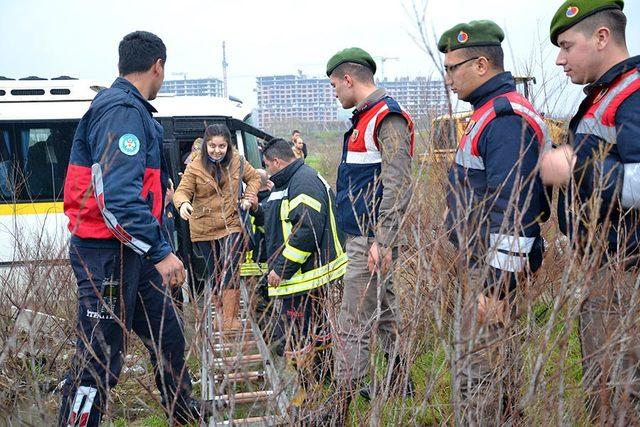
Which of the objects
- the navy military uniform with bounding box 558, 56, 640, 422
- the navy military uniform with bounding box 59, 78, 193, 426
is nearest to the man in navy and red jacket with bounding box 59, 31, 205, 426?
the navy military uniform with bounding box 59, 78, 193, 426

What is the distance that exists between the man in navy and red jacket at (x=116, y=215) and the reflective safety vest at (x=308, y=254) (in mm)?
1052

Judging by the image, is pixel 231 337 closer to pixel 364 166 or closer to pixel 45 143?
pixel 364 166

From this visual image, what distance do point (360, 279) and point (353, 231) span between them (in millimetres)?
265

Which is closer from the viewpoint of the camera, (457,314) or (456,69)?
(457,314)

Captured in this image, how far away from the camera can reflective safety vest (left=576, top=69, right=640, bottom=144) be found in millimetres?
2402

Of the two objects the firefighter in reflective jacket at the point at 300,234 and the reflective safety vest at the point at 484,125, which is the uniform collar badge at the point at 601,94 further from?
the firefighter in reflective jacket at the point at 300,234

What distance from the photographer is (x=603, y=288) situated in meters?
2.30

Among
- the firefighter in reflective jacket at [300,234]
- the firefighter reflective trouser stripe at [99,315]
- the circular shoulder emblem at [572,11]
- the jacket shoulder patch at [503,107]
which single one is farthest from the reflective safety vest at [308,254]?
the circular shoulder emblem at [572,11]

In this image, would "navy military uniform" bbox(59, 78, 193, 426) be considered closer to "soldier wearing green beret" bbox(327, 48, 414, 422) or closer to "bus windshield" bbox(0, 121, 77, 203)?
"soldier wearing green beret" bbox(327, 48, 414, 422)

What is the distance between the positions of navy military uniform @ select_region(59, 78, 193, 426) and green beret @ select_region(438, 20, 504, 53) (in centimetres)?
145

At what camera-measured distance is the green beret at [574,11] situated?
2.56 m

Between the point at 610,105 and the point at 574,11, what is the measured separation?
42 cm

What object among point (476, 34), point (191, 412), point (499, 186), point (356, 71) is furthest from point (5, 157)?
point (499, 186)

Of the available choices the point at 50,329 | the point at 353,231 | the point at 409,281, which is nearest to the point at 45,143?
the point at 50,329
